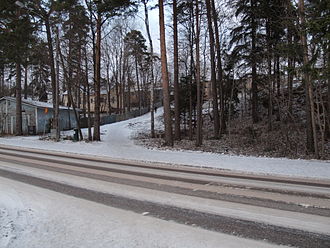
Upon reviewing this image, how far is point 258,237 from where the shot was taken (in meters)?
3.98

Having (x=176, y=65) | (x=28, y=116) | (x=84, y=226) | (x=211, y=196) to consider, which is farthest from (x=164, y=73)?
(x=28, y=116)

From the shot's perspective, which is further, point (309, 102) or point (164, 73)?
point (164, 73)

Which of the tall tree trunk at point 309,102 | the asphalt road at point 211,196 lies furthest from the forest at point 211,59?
the asphalt road at point 211,196

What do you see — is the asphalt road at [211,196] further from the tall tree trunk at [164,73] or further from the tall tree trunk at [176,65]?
the tall tree trunk at [176,65]

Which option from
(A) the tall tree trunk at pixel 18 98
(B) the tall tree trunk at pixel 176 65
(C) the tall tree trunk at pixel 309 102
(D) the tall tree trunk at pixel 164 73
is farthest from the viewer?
(A) the tall tree trunk at pixel 18 98

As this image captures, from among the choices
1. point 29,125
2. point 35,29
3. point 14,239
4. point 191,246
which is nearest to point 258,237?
point 191,246

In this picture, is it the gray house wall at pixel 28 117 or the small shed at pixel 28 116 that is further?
the gray house wall at pixel 28 117

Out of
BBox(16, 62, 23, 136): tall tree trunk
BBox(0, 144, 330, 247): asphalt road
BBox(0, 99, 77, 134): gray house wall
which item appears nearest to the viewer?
BBox(0, 144, 330, 247): asphalt road

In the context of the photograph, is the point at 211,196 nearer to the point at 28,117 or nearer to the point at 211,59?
the point at 211,59

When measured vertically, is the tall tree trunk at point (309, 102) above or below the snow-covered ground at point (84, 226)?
above

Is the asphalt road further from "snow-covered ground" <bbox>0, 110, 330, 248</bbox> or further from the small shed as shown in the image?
the small shed

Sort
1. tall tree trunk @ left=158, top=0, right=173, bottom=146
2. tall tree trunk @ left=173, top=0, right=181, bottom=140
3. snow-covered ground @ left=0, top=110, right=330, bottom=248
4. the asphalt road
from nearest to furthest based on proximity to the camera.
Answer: snow-covered ground @ left=0, top=110, right=330, bottom=248 → the asphalt road → tall tree trunk @ left=158, top=0, right=173, bottom=146 → tall tree trunk @ left=173, top=0, right=181, bottom=140

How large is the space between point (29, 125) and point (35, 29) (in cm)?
1342

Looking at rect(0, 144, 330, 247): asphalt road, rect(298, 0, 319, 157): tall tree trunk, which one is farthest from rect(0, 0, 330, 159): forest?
rect(0, 144, 330, 247): asphalt road
